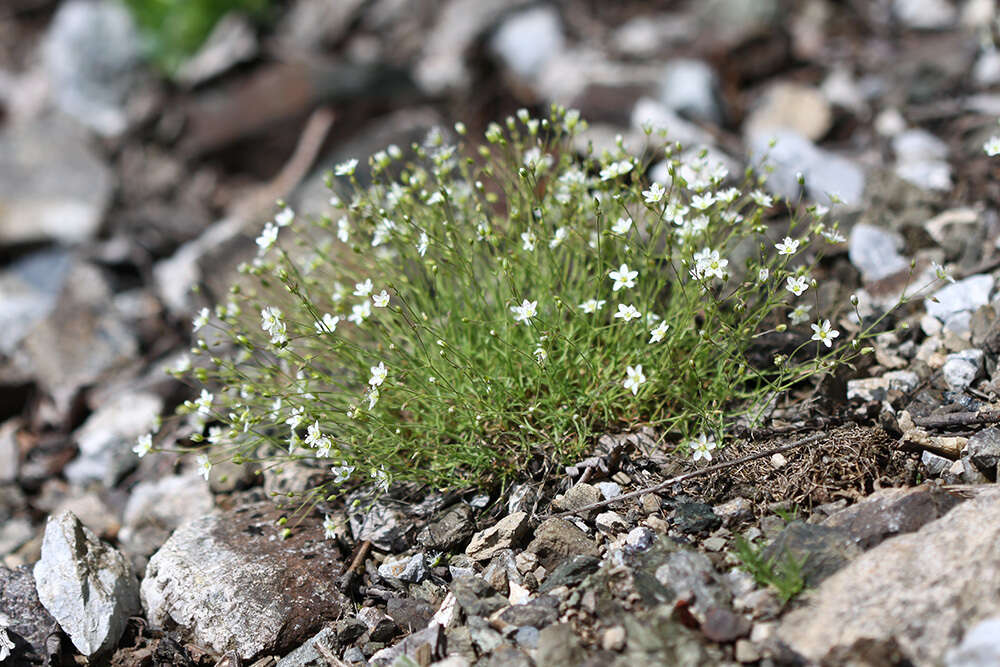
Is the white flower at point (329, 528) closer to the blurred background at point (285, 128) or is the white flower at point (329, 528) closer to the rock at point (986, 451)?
the blurred background at point (285, 128)

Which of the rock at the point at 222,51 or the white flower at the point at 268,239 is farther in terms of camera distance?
the rock at the point at 222,51

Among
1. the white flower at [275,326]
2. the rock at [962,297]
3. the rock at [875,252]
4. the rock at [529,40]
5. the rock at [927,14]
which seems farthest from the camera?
the rock at [529,40]

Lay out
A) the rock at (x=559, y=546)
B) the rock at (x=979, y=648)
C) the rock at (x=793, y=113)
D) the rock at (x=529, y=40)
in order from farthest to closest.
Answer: the rock at (x=529, y=40), the rock at (x=793, y=113), the rock at (x=559, y=546), the rock at (x=979, y=648)

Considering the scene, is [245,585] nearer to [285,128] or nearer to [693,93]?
[693,93]

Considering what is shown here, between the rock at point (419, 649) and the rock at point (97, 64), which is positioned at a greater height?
the rock at point (97, 64)

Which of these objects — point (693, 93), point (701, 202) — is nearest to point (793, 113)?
point (693, 93)

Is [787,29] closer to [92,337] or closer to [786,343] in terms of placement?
[786,343]

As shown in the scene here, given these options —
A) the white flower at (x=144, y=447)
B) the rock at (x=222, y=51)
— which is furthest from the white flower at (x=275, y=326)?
the rock at (x=222, y=51)
